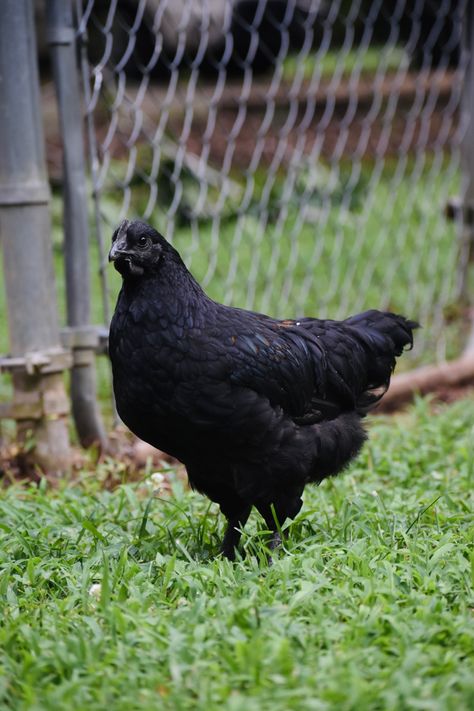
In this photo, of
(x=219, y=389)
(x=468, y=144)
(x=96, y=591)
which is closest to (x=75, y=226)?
(x=219, y=389)

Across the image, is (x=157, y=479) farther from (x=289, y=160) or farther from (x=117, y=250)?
(x=289, y=160)

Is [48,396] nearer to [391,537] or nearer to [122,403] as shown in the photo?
[122,403]

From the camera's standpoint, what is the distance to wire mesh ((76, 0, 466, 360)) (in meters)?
5.04

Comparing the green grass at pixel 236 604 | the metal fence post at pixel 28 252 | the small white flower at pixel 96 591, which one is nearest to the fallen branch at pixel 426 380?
the green grass at pixel 236 604

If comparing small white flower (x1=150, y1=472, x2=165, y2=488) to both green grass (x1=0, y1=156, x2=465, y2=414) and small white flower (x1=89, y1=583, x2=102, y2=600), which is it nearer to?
small white flower (x1=89, y1=583, x2=102, y2=600)

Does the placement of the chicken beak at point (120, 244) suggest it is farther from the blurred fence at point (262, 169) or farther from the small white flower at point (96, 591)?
the blurred fence at point (262, 169)

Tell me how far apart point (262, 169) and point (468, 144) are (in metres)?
4.93

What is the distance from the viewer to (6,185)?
3971mm

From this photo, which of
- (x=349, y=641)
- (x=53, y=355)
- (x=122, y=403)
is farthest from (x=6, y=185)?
(x=349, y=641)

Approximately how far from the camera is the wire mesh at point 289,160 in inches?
199

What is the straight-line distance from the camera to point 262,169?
10719 millimetres

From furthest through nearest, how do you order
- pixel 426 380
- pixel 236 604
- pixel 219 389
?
pixel 426 380
pixel 219 389
pixel 236 604

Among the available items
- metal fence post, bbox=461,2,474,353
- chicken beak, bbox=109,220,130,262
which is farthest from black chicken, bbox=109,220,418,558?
metal fence post, bbox=461,2,474,353

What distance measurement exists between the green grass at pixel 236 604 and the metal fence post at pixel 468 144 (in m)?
2.64
